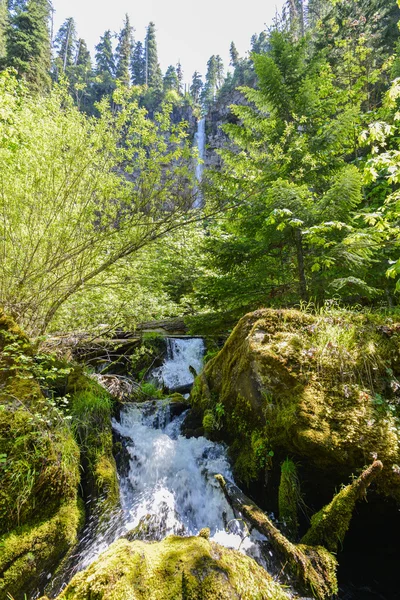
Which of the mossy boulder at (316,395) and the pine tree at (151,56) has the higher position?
the pine tree at (151,56)

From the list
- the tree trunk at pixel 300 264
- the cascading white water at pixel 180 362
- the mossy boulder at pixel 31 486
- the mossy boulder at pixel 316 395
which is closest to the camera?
the mossy boulder at pixel 31 486

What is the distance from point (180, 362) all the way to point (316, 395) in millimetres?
7145

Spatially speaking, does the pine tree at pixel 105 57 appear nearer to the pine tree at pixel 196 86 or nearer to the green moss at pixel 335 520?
the pine tree at pixel 196 86

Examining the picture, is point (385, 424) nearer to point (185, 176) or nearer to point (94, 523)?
point (94, 523)

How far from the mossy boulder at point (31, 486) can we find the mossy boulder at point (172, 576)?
1.36 metres

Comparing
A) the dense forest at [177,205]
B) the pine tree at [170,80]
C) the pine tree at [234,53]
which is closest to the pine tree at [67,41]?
the pine tree at [170,80]

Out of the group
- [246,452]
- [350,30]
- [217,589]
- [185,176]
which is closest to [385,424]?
[246,452]

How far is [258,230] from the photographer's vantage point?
5973 millimetres

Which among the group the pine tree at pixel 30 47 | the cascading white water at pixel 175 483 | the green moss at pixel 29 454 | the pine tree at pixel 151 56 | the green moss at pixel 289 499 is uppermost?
the pine tree at pixel 151 56

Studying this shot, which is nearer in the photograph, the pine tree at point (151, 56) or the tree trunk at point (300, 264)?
the tree trunk at point (300, 264)

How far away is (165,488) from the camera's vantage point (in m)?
4.28

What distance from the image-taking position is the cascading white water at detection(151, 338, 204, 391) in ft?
30.8

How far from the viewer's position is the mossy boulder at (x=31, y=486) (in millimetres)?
2486

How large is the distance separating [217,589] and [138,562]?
485mm
